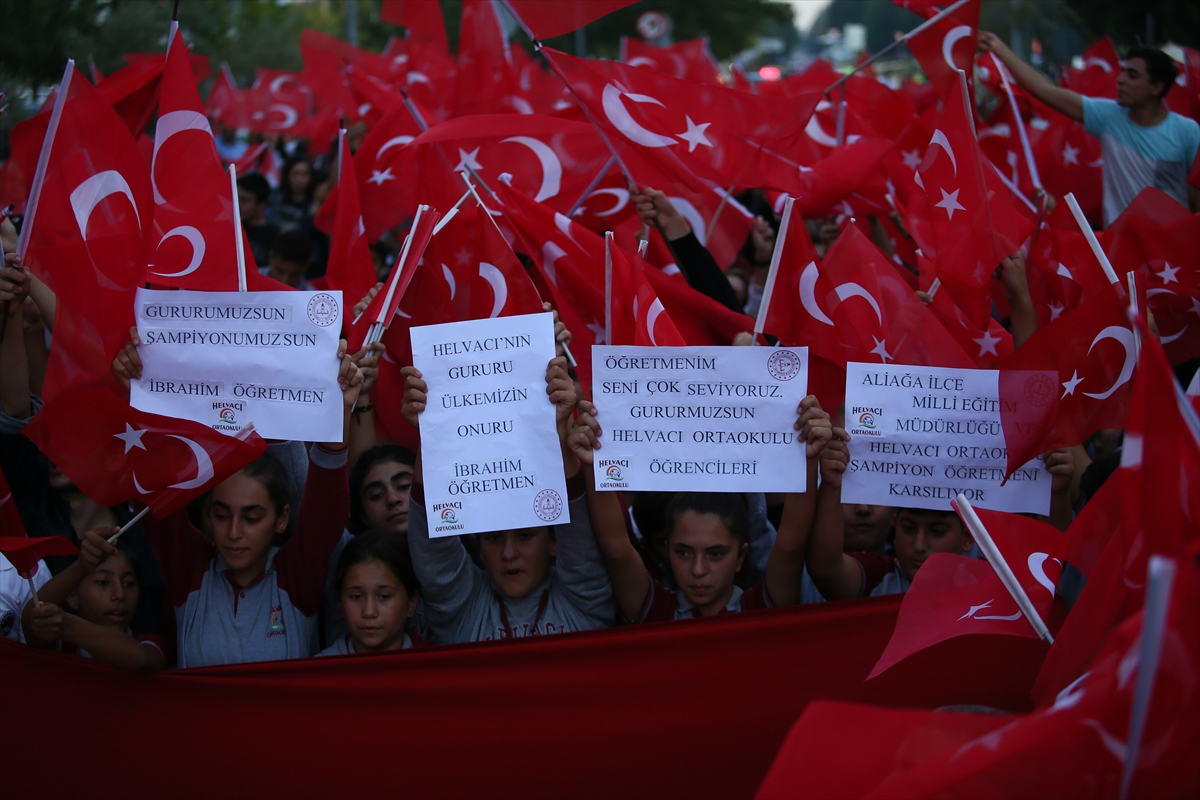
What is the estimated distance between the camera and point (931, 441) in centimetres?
338

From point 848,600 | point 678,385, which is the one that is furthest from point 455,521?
point 848,600

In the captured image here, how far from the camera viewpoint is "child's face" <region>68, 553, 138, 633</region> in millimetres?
3471

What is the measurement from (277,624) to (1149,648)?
264 cm

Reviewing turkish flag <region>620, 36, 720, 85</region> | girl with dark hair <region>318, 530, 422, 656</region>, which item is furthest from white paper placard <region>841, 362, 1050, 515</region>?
turkish flag <region>620, 36, 720, 85</region>

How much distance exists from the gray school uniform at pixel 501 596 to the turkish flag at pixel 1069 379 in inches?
52.0

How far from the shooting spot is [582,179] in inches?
206

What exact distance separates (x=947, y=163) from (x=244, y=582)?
9.58ft

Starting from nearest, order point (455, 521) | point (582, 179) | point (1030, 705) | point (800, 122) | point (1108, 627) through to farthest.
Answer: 1. point (1108, 627)
2. point (455, 521)
3. point (1030, 705)
4. point (800, 122)
5. point (582, 179)

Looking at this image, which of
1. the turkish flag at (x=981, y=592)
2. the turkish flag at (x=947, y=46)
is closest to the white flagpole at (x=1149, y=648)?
the turkish flag at (x=981, y=592)

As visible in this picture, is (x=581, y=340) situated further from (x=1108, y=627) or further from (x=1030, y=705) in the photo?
(x=1108, y=627)

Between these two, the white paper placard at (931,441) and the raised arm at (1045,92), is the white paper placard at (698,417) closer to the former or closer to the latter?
the white paper placard at (931,441)

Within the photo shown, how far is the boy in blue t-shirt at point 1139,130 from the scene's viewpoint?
19.5 ft

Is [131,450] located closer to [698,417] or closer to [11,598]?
[11,598]

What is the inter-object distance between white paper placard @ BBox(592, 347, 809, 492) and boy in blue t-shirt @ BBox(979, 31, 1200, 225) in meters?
3.59
